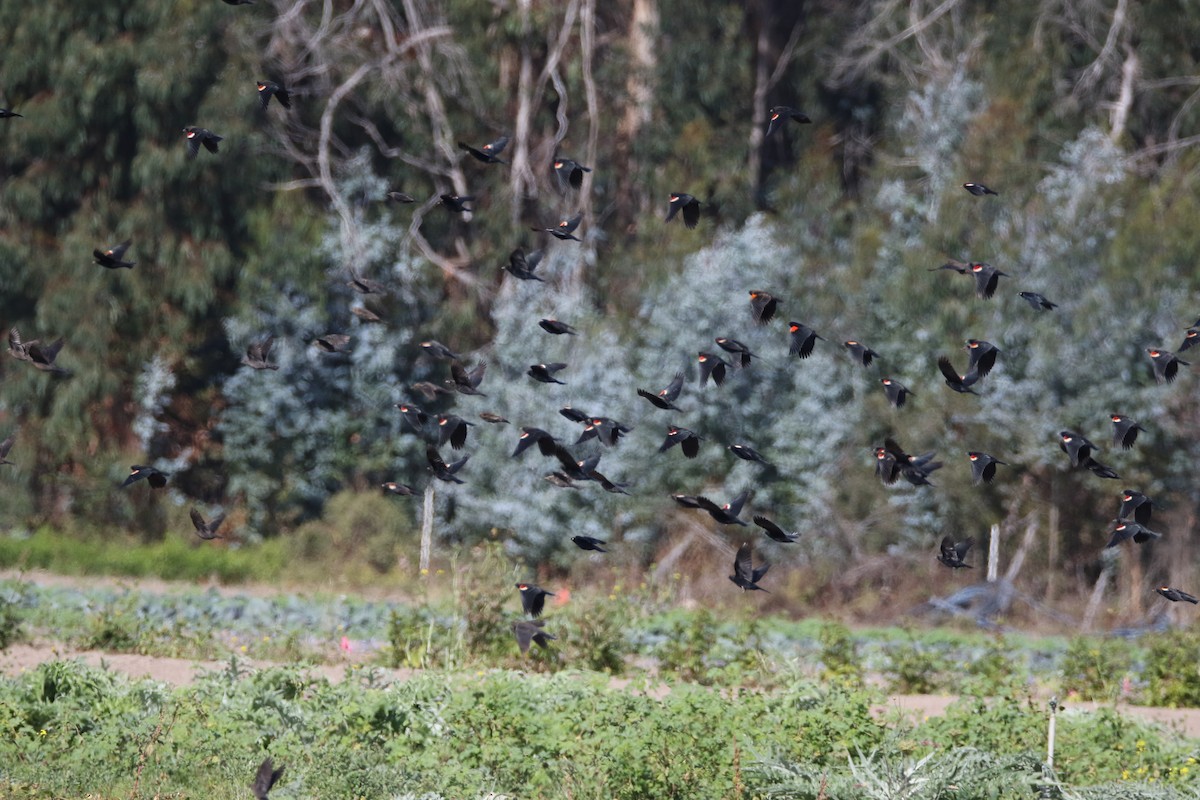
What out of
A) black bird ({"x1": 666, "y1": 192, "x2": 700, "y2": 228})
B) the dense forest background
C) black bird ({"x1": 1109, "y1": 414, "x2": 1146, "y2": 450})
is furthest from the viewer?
the dense forest background

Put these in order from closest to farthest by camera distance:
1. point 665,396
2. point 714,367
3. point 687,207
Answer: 1. point 714,367
2. point 687,207
3. point 665,396

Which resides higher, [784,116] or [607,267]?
[607,267]

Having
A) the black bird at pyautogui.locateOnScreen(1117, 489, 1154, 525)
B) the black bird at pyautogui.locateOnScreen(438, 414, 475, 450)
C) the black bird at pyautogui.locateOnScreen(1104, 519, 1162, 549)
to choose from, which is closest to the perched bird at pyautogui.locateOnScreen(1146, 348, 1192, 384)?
the black bird at pyautogui.locateOnScreen(1117, 489, 1154, 525)

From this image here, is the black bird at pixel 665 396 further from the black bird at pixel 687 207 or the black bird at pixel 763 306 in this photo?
the black bird at pixel 687 207

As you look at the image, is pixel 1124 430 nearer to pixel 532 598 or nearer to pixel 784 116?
pixel 784 116

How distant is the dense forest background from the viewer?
17516mm

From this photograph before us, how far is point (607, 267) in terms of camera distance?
2164 cm

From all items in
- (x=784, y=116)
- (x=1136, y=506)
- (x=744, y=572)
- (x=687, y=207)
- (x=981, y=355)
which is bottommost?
(x=744, y=572)

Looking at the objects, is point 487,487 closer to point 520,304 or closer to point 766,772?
point 520,304

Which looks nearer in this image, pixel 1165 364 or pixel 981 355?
pixel 981 355

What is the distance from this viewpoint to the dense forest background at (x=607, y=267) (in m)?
17.5

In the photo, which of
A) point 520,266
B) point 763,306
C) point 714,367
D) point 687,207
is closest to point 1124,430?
point 763,306

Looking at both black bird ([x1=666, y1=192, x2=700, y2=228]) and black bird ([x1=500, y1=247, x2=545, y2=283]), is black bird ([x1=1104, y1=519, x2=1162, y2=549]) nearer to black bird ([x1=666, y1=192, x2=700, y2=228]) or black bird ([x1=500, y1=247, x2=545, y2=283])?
black bird ([x1=666, y1=192, x2=700, y2=228])

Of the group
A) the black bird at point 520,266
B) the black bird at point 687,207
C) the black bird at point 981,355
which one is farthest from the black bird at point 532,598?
the black bird at point 981,355
